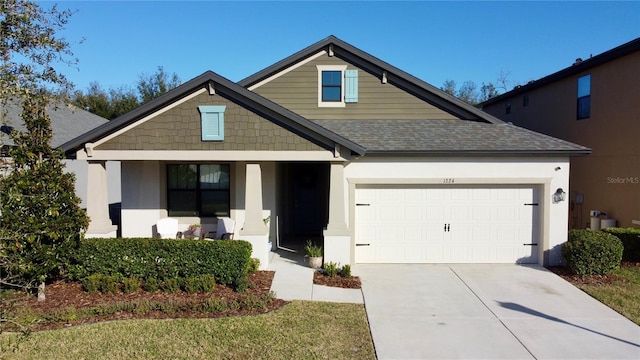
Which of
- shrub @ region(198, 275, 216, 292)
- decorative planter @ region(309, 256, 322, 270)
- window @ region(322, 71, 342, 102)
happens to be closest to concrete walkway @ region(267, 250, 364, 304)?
decorative planter @ region(309, 256, 322, 270)

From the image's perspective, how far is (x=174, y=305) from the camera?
24.8ft

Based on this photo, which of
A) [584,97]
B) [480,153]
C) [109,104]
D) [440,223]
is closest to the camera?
[480,153]

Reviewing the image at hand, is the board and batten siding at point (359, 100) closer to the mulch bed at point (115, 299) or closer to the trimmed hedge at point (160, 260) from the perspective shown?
the trimmed hedge at point (160, 260)

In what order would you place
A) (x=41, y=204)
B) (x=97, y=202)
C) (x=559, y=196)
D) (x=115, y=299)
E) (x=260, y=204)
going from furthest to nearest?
(x=559, y=196) → (x=260, y=204) → (x=97, y=202) → (x=115, y=299) → (x=41, y=204)

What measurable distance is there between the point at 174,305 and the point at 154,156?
12.7 feet

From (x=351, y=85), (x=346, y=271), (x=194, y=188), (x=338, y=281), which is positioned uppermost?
(x=351, y=85)

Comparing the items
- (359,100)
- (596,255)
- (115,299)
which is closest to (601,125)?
(596,255)

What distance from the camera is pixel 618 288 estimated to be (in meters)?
9.00

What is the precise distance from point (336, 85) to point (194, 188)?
18.2 ft

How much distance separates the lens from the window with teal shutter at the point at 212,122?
32.1 feet

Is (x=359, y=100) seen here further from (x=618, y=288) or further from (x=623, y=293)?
(x=623, y=293)

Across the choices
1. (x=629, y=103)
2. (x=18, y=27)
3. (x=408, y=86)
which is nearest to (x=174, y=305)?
(x=18, y=27)

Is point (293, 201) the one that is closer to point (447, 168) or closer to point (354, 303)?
point (447, 168)

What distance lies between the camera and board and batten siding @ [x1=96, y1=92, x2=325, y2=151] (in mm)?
9828
